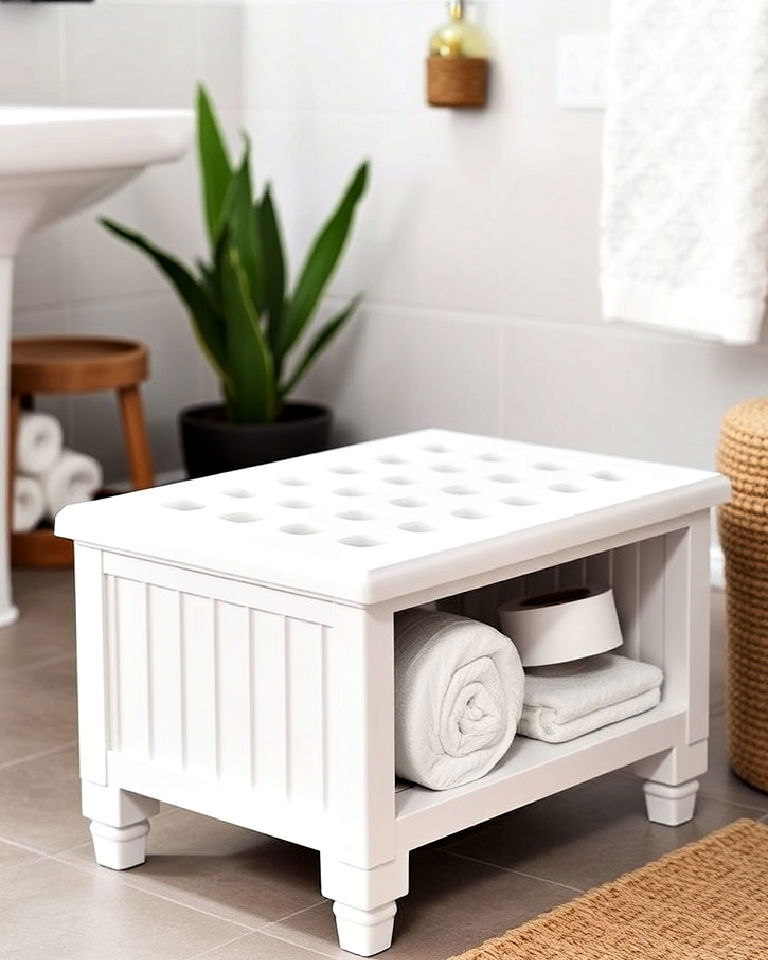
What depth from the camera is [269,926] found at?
1645 mm

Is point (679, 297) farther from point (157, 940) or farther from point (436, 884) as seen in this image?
point (157, 940)

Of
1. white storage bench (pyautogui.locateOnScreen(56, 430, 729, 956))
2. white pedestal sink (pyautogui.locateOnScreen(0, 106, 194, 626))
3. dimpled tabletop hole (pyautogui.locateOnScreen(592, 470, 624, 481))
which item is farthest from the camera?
white pedestal sink (pyautogui.locateOnScreen(0, 106, 194, 626))

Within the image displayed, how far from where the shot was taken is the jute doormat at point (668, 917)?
156 centimetres

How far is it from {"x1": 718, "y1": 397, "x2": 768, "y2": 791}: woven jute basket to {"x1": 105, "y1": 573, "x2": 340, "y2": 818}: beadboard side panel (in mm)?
592

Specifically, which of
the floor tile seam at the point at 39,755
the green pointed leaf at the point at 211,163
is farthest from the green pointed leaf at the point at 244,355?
the floor tile seam at the point at 39,755

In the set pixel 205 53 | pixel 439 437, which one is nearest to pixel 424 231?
pixel 205 53

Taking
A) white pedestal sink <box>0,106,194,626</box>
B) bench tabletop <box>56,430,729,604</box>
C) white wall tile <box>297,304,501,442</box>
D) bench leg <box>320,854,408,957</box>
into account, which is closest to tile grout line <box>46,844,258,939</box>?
bench leg <box>320,854,408,957</box>

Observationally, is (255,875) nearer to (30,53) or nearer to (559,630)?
(559,630)

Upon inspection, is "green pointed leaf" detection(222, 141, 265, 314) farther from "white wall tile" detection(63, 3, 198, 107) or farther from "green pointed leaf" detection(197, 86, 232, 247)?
"white wall tile" detection(63, 3, 198, 107)

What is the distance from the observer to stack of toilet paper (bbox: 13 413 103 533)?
3010 millimetres

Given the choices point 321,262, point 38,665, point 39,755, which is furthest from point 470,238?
point 39,755

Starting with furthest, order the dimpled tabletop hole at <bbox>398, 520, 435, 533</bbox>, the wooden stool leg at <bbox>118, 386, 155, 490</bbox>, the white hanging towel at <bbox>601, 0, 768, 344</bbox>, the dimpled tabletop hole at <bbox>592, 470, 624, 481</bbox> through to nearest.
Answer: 1. the wooden stool leg at <bbox>118, 386, 155, 490</bbox>
2. the white hanging towel at <bbox>601, 0, 768, 344</bbox>
3. the dimpled tabletop hole at <bbox>592, 470, 624, 481</bbox>
4. the dimpled tabletop hole at <bbox>398, 520, 435, 533</bbox>

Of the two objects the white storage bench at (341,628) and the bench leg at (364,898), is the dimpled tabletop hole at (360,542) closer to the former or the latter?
the white storage bench at (341,628)

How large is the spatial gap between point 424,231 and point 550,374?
1.26 ft
